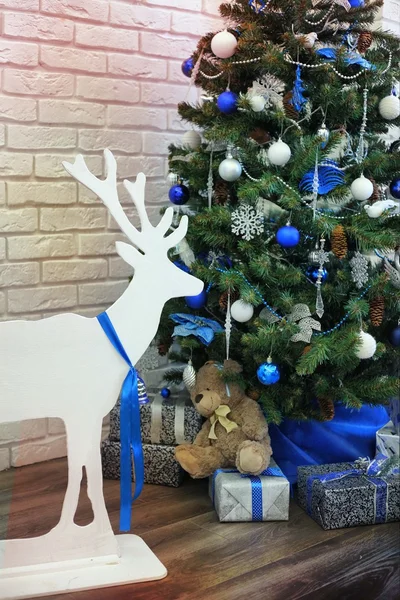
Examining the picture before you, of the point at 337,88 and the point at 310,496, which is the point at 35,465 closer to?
the point at 310,496

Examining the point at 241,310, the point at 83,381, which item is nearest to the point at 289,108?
the point at 241,310

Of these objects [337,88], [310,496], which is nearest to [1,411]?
[310,496]

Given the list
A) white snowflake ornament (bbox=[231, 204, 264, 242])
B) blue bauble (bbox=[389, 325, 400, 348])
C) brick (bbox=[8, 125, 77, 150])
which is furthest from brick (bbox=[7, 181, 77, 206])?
blue bauble (bbox=[389, 325, 400, 348])

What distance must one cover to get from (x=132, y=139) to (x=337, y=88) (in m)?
0.71

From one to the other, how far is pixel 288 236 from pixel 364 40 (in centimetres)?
60

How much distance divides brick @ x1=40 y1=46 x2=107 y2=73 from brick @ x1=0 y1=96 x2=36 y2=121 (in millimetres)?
126

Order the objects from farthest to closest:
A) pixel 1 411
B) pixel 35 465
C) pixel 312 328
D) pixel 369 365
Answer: pixel 35 465, pixel 369 365, pixel 312 328, pixel 1 411

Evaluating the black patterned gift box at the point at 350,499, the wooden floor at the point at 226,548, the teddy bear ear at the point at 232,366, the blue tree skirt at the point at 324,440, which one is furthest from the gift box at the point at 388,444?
the teddy bear ear at the point at 232,366

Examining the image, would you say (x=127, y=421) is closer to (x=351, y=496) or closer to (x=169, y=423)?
(x=169, y=423)

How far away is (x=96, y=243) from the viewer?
2.15 meters

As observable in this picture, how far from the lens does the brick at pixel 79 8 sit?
77.8 inches

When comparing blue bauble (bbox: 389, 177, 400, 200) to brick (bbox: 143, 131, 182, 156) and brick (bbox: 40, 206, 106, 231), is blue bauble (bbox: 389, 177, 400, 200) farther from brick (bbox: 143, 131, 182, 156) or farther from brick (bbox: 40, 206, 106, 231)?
brick (bbox: 40, 206, 106, 231)

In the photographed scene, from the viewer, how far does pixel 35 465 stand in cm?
207

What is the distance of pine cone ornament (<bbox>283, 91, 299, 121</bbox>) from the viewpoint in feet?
5.86
